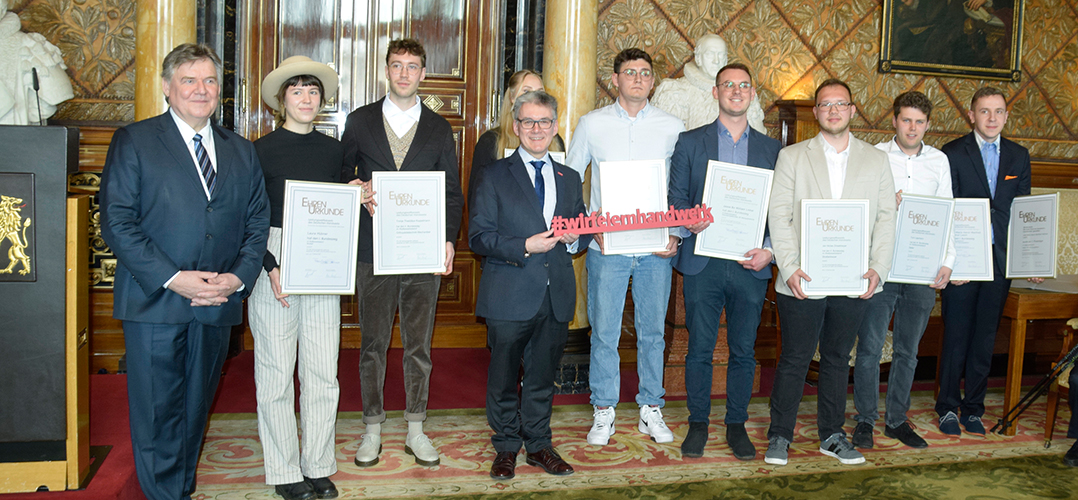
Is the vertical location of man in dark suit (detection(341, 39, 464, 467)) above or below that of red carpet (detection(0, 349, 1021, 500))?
above

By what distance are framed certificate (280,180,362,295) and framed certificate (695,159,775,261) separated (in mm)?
1392

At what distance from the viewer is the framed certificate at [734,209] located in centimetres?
296

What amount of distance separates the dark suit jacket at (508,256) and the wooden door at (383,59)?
2119 mm

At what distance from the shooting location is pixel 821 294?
9.66 ft

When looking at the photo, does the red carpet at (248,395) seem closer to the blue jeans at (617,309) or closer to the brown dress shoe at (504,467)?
the blue jeans at (617,309)

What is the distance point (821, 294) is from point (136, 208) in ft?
8.21

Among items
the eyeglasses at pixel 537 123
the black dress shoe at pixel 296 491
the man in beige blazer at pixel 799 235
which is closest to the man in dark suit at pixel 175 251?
the black dress shoe at pixel 296 491

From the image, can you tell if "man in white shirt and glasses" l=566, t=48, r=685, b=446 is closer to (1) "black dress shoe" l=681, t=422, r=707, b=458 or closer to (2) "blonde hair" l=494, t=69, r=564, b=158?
(1) "black dress shoe" l=681, t=422, r=707, b=458

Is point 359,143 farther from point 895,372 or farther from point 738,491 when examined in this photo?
point 895,372

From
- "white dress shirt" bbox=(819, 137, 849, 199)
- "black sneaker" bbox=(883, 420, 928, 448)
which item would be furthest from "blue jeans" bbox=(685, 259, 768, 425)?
"black sneaker" bbox=(883, 420, 928, 448)

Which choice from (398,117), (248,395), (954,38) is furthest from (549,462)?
(954,38)

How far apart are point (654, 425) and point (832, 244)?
1.11 meters

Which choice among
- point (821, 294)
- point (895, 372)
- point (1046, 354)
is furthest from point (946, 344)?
point (1046, 354)

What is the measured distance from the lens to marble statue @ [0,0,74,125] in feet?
12.3
